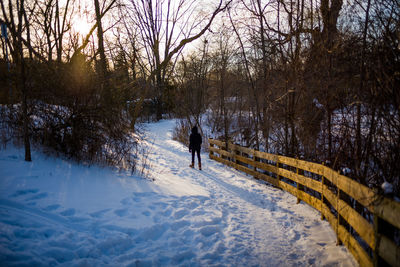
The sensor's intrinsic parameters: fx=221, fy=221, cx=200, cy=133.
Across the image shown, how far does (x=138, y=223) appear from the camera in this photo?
156 inches

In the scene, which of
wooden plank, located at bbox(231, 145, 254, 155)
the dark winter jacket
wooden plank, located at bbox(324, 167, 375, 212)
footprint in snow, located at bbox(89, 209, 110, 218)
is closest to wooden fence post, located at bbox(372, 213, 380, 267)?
wooden plank, located at bbox(324, 167, 375, 212)

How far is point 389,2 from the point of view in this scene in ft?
12.3

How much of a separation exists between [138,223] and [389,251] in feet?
11.5

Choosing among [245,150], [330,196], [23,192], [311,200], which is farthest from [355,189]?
[245,150]

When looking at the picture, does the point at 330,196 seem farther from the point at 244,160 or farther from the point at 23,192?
the point at 23,192

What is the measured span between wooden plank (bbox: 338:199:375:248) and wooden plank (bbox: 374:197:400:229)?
0.36m

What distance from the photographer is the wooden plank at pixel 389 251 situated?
2135 mm

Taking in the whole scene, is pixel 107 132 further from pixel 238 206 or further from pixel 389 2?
pixel 389 2

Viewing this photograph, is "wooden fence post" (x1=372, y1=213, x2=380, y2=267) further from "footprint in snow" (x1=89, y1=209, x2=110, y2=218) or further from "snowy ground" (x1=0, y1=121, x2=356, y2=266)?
"footprint in snow" (x1=89, y1=209, x2=110, y2=218)

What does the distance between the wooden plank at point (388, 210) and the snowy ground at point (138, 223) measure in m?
1.22

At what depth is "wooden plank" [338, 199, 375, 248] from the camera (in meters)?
2.61

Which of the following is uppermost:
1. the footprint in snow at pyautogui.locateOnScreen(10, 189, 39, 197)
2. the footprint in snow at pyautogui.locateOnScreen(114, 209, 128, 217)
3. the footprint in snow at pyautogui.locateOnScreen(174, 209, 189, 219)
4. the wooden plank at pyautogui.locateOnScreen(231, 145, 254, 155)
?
the wooden plank at pyautogui.locateOnScreen(231, 145, 254, 155)

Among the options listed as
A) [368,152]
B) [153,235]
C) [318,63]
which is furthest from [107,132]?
A: [368,152]

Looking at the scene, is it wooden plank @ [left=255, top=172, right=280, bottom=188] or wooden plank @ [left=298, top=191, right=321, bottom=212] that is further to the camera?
wooden plank @ [left=255, top=172, right=280, bottom=188]
